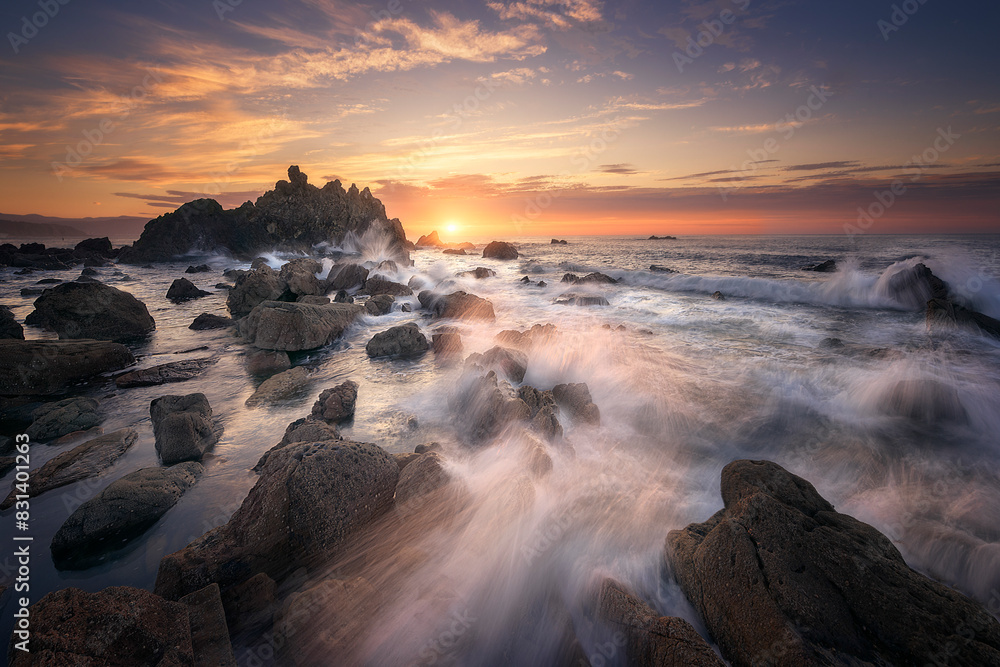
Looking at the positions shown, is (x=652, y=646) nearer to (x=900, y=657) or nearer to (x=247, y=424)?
(x=900, y=657)

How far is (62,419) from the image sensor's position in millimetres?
6898

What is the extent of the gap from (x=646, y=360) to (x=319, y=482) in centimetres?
1006

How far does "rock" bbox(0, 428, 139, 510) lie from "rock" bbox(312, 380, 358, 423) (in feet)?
9.95

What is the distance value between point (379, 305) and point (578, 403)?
1341 centimetres

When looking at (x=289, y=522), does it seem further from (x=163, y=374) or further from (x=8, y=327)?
(x=8, y=327)

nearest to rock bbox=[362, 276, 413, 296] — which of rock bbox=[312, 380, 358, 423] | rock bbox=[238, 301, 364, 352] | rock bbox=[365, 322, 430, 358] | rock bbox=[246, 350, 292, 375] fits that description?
rock bbox=[238, 301, 364, 352]

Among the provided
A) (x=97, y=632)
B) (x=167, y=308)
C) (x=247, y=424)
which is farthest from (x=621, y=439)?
(x=167, y=308)

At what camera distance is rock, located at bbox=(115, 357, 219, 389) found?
9.16 m

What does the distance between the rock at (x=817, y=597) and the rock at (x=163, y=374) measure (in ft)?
40.2

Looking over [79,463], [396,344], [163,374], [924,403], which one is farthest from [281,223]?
[924,403]

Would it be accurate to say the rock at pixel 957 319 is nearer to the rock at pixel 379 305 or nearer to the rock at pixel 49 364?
the rock at pixel 379 305

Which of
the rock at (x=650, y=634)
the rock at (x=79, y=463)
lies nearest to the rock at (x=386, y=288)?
the rock at (x=79, y=463)

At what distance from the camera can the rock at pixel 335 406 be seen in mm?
7633

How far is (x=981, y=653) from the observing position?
2.60 metres
